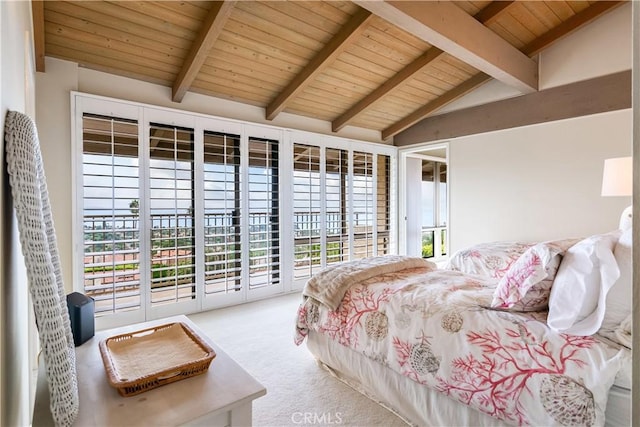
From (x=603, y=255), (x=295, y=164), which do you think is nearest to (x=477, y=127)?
(x=295, y=164)

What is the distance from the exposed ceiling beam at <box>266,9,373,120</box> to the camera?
293 centimetres

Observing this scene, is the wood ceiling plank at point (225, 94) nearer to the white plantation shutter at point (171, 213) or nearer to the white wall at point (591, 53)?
the white plantation shutter at point (171, 213)

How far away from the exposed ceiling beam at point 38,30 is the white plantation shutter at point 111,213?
0.48 metres

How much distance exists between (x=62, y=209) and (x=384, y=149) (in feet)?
13.5

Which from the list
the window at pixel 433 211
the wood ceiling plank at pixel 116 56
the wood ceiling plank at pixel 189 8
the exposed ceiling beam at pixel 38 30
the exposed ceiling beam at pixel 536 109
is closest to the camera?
the exposed ceiling beam at pixel 38 30

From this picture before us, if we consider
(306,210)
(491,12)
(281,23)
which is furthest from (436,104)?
(281,23)

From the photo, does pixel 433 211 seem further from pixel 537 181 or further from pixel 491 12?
pixel 491 12

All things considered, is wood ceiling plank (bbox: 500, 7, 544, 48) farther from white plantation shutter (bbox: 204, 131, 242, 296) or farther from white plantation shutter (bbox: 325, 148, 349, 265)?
white plantation shutter (bbox: 204, 131, 242, 296)

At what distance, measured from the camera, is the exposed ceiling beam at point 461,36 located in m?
2.44

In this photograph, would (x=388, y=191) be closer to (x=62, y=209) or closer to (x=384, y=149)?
(x=384, y=149)

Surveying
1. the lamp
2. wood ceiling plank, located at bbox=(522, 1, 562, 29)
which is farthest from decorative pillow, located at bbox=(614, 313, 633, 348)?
wood ceiling plank, located at bbox=(522, 1, 562, 29)

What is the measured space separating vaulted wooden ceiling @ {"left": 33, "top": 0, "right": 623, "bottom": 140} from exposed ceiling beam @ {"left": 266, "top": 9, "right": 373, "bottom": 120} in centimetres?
1

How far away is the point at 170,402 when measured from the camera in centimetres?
91

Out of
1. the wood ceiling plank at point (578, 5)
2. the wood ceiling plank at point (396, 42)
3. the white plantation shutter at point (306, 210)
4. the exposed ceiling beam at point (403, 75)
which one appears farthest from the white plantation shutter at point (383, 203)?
the wood ceiling plank at point (578, 5)
